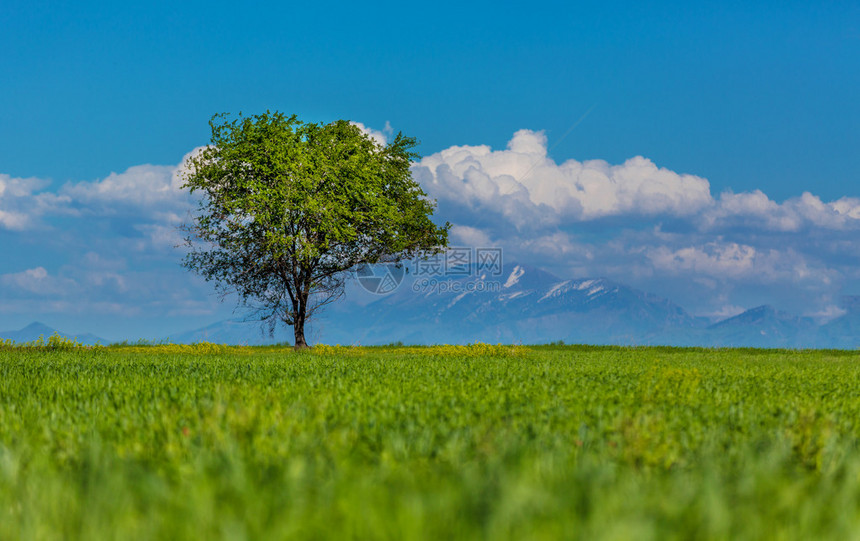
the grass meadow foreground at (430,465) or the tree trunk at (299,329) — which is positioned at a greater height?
the tree trunk at (299,329)

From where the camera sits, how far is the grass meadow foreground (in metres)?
2.69

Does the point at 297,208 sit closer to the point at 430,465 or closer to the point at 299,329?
the point at 299,329

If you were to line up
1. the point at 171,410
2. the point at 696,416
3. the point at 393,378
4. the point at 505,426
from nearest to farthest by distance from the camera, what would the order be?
the point at 505,426 < the point at 171,410 < the point at 696,416 < the point at 393,378

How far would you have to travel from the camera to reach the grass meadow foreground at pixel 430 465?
2693 mm

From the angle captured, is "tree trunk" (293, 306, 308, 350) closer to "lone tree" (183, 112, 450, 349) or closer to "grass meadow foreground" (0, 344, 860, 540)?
"lone tree" (183, 112, 450, 349)

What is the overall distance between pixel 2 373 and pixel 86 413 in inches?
324

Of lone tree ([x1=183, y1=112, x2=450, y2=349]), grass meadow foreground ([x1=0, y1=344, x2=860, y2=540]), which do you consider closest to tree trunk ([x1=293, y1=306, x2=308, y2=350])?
lone tree ([x1=183, y1=112, x2=450, y2=349])

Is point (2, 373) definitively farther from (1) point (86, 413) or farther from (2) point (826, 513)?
(2) point (826, 513)

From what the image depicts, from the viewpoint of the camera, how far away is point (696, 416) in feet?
23.9

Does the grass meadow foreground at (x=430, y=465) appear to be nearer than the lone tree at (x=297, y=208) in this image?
Yes

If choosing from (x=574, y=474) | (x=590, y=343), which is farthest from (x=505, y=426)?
(x=590, y=343)

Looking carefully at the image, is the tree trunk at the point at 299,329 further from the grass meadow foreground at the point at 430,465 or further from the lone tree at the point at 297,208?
the grass meadow foreground at the point at 430,465

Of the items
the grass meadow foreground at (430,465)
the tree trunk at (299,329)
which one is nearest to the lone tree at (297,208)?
the tree trunk at (299,329)

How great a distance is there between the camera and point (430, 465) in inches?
172
